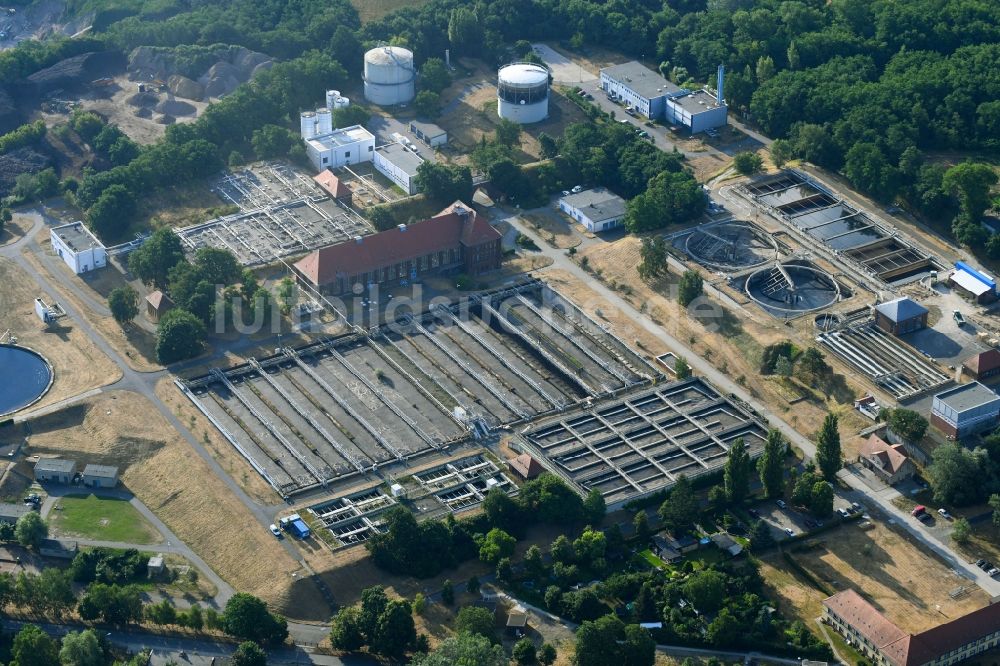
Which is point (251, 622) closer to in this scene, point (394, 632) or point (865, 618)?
point (394, 632)

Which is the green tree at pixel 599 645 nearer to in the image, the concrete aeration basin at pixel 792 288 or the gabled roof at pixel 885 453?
the gabled roof at pixel 885 453

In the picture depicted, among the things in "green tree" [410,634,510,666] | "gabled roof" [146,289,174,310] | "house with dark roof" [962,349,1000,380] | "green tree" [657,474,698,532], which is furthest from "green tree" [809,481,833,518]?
"gabled roof" [146,289,174,310]

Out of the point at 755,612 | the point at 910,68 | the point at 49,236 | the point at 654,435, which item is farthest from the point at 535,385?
the point at 910,68

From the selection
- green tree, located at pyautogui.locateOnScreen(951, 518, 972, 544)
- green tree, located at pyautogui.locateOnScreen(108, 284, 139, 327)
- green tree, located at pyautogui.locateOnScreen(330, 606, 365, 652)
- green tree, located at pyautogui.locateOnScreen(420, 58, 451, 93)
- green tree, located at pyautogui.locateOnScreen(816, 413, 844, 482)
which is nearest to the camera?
green tree, located at pyautogui.locateOnScreen(330, 606, 365, 652)

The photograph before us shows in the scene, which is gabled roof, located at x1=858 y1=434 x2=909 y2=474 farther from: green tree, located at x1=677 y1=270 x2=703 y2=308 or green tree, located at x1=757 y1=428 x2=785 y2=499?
green tree, located at x1=677 y1=270 x2=703 y2=308

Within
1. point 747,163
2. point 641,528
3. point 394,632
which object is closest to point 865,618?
point 641,528
